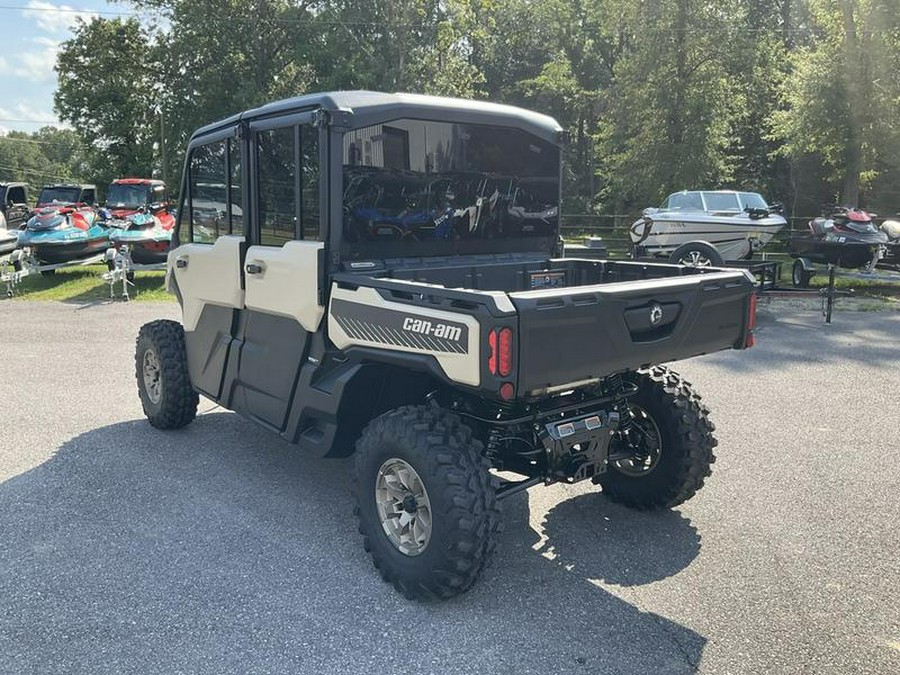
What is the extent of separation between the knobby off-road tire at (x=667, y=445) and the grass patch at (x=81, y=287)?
1113cm

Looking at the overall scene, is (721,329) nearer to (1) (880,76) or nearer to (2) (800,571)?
(2) (800,571)

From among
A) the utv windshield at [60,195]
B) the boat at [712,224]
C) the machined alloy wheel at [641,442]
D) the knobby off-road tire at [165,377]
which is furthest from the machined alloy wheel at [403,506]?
the utv windshield at [60,195]

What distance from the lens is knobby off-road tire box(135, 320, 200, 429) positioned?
18.7 feet

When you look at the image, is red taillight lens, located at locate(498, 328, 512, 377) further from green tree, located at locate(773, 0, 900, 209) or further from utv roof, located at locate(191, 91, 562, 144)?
green tree, located at locate(773, 0, 900, 209)

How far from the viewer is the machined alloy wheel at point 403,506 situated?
3.53m

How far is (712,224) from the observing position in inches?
597

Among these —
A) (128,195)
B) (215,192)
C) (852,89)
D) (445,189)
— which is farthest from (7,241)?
(852,89)

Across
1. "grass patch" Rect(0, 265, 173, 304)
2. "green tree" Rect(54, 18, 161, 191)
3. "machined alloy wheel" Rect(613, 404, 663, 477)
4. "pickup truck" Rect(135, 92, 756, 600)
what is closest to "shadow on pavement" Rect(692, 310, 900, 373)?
"machined alloy wheel" Rect(613, 404, 663, 477)

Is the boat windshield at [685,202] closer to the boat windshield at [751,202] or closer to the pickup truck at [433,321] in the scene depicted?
the boat windshield at [751,202]

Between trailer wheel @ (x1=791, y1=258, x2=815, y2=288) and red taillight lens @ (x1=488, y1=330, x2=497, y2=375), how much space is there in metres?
13.8

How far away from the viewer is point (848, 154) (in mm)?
20359

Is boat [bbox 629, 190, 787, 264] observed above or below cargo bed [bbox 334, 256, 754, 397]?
above

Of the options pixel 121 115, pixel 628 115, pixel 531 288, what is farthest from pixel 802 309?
pixel 121 115

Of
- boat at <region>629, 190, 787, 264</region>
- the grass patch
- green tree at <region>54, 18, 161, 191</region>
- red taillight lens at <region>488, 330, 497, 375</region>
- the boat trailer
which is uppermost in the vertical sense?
green tree at <region>54, 18, 161, 191</region>
